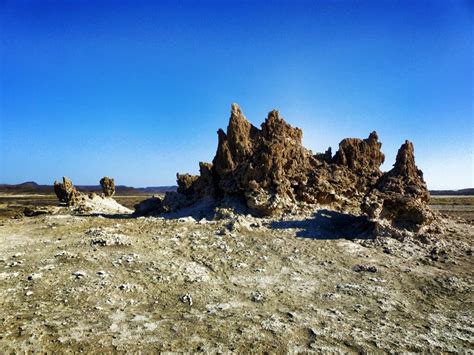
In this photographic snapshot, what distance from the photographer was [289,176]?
17.1 m

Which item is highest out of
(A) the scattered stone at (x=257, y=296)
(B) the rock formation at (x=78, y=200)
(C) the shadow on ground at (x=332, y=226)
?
(B) the rock formation at (x=78, y=200)

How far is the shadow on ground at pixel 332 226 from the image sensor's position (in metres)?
13.8

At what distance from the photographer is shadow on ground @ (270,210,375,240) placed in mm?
13828

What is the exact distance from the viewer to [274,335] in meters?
7.05

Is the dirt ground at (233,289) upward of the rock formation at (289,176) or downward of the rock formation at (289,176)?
downward

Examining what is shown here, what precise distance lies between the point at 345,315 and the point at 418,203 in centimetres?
840

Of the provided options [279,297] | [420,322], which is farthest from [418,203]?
[279,297]

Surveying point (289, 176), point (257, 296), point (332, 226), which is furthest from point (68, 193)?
point (257, 296)

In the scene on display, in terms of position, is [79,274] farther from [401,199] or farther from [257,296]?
[401,199]

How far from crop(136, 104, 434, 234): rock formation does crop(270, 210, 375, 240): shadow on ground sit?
0.63 meters

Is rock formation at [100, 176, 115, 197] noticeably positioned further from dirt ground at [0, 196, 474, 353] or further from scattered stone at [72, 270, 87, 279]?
scattered stone at [72, 270, 87, 279]

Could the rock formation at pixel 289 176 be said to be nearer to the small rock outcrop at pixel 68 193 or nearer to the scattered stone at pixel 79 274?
the small rock outcrop at pixel 68 193

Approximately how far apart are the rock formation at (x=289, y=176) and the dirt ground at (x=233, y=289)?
1.79 meters

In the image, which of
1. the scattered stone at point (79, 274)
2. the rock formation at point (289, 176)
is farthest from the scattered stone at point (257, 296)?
the rock formation at point (289, 176)
